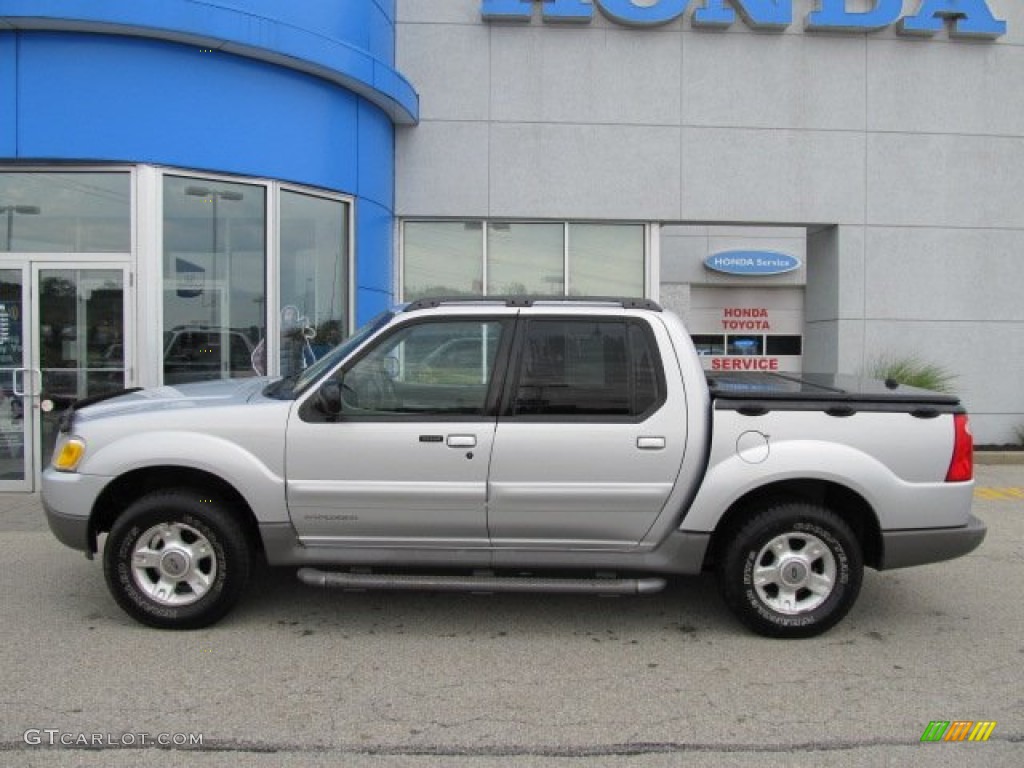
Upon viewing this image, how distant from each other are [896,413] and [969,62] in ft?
29.5

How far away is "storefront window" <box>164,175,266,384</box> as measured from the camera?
8266 mm

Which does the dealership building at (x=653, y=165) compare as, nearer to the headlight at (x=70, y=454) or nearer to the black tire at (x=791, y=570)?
the headlight at (x=70, y=454)

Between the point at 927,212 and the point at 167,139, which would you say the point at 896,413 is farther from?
the point at 927,212

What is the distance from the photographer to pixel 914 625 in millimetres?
4777

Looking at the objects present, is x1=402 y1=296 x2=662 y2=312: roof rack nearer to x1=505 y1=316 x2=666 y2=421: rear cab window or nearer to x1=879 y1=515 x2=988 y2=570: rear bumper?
x1=505 y1=316 x2=666 y2=421: rear cab window

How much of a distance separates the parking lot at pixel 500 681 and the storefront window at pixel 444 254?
620 cm

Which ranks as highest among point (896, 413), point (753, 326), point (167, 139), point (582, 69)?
point (582, 69)

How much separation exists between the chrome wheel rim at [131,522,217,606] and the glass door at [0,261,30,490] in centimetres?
464

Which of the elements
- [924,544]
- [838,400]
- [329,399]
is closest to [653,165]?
[838,400]

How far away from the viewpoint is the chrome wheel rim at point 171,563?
4438 millimetres

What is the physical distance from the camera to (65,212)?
320 inches

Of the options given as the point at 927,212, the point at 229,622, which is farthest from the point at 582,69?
the point at 229,622

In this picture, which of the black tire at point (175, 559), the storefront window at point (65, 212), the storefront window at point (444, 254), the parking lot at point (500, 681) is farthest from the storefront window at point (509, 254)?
the black tire at point (175, 559)

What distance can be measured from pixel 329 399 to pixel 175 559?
1.23 m
